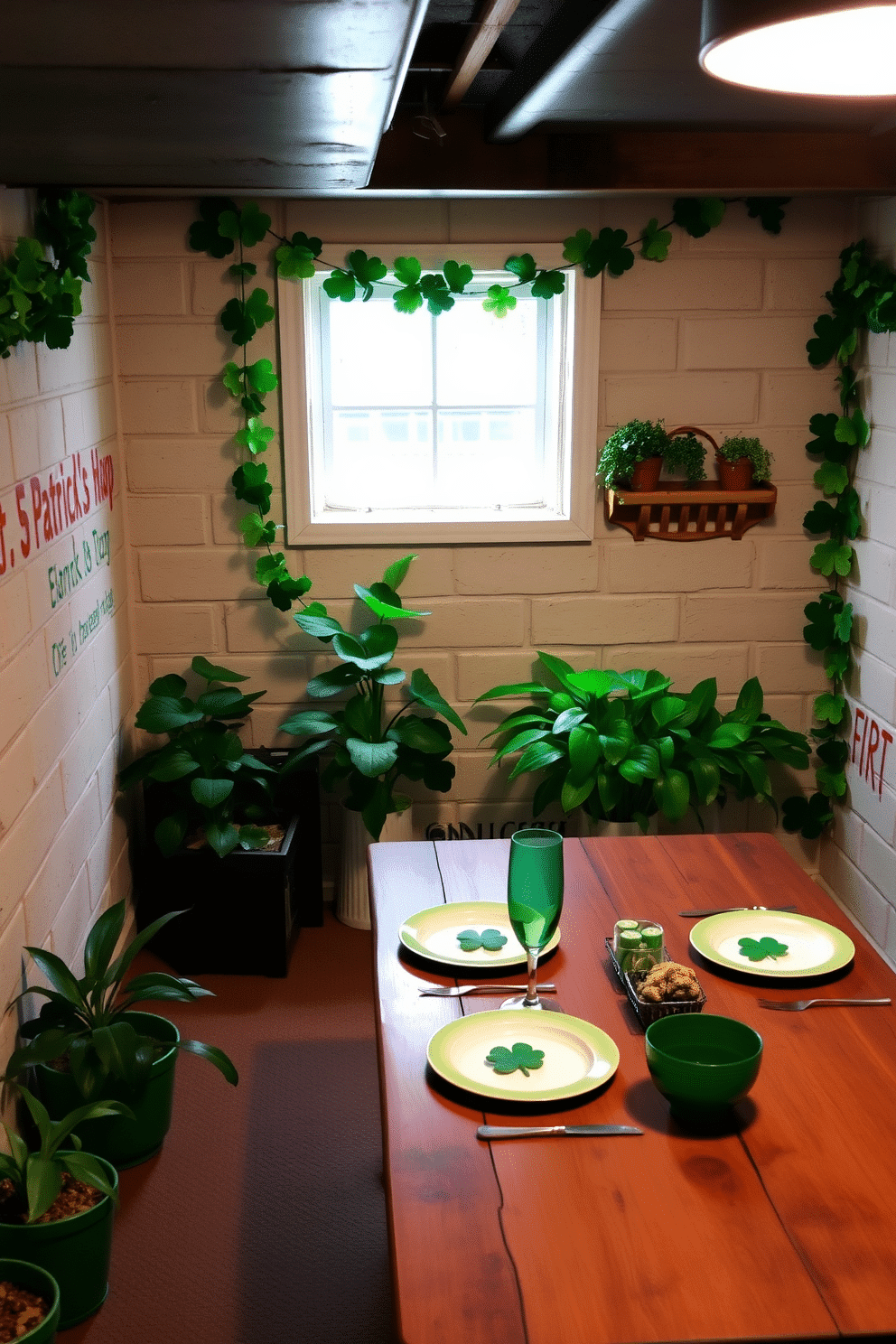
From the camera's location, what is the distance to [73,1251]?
195cm

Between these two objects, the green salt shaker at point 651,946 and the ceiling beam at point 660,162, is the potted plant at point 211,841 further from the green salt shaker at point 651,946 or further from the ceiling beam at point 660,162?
the green salt shaker at point 651,946

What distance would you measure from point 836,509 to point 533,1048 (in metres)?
2.33

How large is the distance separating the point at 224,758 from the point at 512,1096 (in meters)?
1.91

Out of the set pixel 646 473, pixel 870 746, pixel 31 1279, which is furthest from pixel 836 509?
pixel 31 1279

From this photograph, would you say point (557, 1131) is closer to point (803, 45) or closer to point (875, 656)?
point (803, 45)

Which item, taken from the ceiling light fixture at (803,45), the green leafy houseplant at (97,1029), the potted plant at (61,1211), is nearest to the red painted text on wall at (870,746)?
Result: the green leafy houseplant at (97,1029)

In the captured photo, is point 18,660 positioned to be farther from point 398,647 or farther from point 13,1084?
point 398,647

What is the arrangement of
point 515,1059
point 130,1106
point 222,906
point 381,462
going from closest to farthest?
point 515,1059, point 130,1106, point 222,906, point 381,462

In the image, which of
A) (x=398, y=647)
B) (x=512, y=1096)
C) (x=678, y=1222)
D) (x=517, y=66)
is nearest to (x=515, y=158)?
(x=517, y=66)

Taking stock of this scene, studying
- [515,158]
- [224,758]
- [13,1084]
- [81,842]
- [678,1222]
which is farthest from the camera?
[224,758]

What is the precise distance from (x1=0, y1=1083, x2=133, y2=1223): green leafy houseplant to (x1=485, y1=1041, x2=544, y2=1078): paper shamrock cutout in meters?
0.74

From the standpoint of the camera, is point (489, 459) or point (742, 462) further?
point (489, 459)

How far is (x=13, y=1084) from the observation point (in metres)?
2.20

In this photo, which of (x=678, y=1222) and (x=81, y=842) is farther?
(x=81, y=842)
